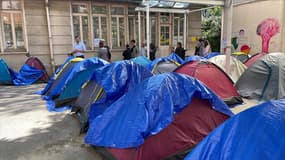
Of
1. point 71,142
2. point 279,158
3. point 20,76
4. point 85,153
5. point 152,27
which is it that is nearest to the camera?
point 279,158

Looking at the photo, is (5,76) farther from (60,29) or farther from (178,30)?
(178,30)

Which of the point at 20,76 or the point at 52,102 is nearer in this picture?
the point at 52,102

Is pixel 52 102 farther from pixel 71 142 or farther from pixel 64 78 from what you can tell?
pixel 71 142

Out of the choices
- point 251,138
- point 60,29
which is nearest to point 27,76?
point 60,29

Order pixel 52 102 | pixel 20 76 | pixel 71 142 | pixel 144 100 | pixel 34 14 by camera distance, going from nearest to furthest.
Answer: pixel 144 100 < pixel 71 142 < pixel 52 102 < pixel 20 76 < pixel 34 14

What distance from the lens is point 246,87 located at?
6.37m

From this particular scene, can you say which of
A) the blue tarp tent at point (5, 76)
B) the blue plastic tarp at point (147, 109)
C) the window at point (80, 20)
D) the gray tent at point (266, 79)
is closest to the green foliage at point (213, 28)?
the window at point (80, 20)

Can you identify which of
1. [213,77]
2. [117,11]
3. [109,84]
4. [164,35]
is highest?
[117,11]

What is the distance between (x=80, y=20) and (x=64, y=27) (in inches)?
29.5

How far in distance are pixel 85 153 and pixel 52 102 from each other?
2958 mm

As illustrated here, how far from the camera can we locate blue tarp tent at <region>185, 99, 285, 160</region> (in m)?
1.68

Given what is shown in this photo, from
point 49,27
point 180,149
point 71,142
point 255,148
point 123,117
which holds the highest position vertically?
point 49,27

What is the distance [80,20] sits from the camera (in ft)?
34.9

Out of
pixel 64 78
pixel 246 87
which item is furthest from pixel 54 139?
pixel 246 87
